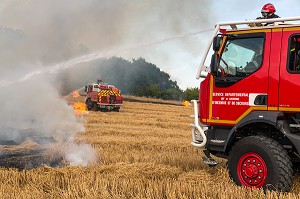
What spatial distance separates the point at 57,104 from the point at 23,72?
6.51 feet

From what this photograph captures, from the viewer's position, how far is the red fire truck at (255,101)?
6.01 metres

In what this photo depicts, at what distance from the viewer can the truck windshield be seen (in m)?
6.48

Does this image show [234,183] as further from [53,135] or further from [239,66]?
[53,135]

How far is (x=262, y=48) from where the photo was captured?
6.43 meters

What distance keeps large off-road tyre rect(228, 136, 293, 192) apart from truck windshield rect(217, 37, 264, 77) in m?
1.13

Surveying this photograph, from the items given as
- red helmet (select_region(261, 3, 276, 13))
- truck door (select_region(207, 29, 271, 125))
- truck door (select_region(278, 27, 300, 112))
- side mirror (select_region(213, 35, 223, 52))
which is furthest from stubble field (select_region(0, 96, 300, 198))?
red helmet (select_region(261, 3, 276, 13))

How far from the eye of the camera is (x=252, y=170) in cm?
619

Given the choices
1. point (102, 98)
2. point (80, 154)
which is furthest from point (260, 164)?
point (102, 98)

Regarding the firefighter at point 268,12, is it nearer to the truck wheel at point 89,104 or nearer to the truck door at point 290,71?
the truck door at point 290,71

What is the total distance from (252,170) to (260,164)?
0.16 metres

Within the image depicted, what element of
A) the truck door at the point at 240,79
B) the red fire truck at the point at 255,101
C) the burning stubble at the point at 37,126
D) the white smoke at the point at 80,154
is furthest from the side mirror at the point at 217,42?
the burning stubble at the point at 37,126

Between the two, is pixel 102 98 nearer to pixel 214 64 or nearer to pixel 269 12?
pixel 269 12

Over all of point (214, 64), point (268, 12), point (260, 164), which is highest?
point (268, 12)

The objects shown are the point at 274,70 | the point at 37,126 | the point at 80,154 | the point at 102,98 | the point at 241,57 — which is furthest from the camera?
the point at 102,98
